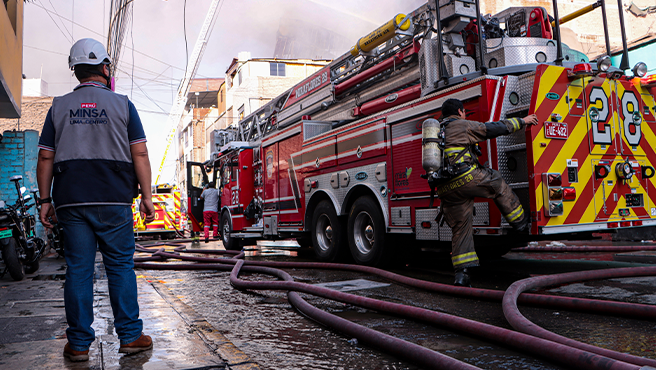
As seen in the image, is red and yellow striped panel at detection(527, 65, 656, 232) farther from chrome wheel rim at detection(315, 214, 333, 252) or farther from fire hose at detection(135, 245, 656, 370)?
chrome wheel rim at detection(315, 214, 333, 252)

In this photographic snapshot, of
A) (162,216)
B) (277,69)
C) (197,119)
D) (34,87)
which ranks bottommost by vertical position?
(162,216)

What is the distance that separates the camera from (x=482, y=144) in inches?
213

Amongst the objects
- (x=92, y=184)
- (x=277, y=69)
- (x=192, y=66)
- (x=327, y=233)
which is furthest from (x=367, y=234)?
(x=192, y=66)

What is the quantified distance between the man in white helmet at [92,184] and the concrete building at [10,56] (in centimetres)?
602

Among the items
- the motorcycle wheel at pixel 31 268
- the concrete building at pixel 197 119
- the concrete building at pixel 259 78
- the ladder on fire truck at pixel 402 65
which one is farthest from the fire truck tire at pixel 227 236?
the concrete building at pixel 197 119

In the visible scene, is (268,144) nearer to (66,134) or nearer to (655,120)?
(655,120)

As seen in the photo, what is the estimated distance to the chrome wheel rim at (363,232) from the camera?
7207 millimetres

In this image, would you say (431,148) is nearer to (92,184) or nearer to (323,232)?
(92,184)

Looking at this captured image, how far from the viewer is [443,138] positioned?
516cm

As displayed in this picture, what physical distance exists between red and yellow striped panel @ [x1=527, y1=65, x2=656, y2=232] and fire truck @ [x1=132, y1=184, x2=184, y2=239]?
51.1 feet

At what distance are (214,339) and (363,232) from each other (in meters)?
4.26

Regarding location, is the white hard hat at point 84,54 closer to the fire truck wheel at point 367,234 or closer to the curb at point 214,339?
the curb at point 214,339

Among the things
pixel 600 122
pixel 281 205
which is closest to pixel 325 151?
pixel 281 205

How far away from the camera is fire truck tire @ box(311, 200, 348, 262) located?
783cm
